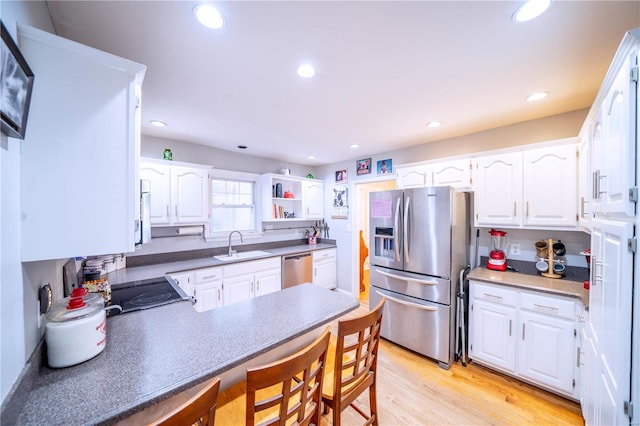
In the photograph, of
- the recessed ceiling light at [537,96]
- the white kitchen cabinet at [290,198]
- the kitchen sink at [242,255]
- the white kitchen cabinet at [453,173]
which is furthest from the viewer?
the white kitchen cabinet at [290,198]

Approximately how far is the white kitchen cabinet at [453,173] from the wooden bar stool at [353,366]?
1.97m

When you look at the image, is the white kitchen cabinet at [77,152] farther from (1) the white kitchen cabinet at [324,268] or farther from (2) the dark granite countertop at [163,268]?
(1) the white kitchen cabinet at [324,268]

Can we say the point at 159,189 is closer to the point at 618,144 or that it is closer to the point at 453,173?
the point at 453,173

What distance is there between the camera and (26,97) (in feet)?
2.43

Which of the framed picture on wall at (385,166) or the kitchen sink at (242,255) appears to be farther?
the framed picture on wall at (385,166)

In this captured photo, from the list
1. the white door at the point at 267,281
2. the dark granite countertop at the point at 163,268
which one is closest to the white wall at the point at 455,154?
the dark granite countertop at the point at 163,268

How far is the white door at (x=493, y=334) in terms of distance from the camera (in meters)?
2.08

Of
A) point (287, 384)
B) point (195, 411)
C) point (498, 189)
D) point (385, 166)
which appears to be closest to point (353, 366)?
point (287, 384)

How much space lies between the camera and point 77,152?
2.85ft

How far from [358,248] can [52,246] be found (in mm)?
3744

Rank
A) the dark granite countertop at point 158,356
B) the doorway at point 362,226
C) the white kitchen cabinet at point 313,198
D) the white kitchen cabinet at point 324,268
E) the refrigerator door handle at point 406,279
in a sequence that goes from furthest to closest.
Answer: the white kitchen cabinet at point 313,198, the doorway at point 362,226, the white kitchen cabinet at point 324,268, the refrigerator door handle at point 406,279, the dark granite countertop at point 158,356

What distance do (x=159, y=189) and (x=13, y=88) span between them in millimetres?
2318

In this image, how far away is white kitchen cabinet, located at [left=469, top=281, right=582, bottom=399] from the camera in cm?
183

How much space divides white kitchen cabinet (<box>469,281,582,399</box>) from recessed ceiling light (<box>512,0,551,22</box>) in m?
1.97
